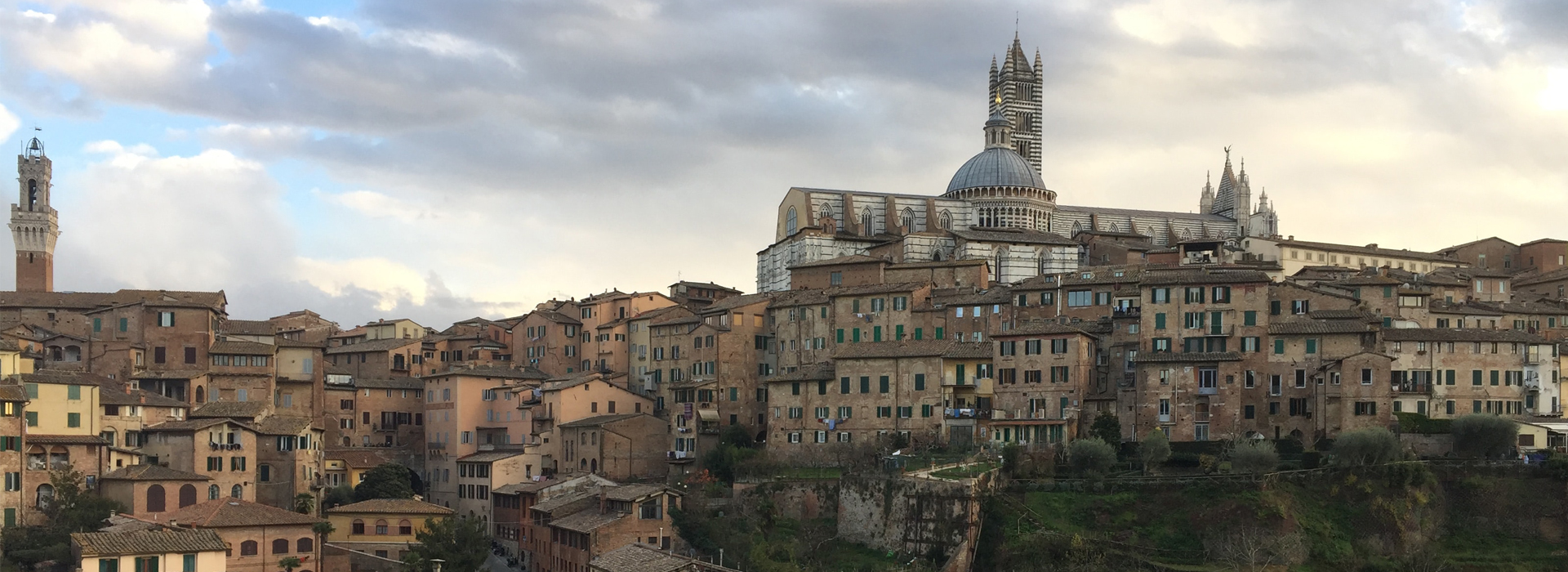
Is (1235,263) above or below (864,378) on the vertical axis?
above

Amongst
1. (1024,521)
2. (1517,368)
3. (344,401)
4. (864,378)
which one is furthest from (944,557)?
(344,401)

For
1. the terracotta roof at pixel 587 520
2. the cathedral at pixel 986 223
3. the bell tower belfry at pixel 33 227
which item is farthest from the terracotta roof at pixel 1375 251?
the bell tower belfry at pixel 33 227

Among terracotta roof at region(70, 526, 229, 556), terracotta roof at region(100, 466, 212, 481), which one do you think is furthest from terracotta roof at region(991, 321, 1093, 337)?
terracotta roof at region(100, 466, 212, 481)

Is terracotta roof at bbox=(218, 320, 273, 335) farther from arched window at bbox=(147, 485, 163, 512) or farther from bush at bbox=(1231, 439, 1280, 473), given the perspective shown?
bush at bbox=(1231, 439, 1280, 473)

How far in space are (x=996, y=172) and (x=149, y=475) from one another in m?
63.7

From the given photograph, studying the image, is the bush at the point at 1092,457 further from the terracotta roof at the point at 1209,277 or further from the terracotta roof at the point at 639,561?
the terracotta roof at the point at 639,561

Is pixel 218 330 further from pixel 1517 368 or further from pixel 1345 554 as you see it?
pixel 1517 368

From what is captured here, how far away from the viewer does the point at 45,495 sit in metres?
67.1

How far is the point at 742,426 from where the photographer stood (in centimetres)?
8250

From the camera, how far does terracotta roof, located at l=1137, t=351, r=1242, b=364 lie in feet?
233

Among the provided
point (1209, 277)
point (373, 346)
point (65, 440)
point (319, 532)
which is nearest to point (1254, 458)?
point (1209, 277)

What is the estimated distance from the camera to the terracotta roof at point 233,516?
212ft

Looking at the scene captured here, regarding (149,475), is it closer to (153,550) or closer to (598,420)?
(153,550)

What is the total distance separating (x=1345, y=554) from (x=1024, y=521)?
457 inches
